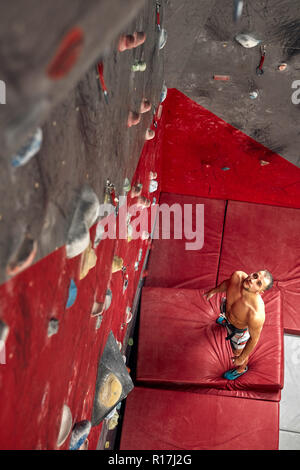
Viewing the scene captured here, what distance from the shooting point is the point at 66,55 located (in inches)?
12.7

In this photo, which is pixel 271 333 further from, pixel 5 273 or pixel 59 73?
pixel 59 73

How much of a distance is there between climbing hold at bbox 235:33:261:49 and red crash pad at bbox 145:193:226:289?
1662 millimetres

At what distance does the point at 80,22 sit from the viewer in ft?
1.06

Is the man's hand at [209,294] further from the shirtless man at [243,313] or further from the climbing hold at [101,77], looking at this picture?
the climbing hold at [101,77]

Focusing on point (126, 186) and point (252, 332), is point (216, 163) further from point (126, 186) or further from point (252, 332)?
point (126, 186)

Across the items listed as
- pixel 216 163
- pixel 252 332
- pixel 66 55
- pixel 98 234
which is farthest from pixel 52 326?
pixel 216 163

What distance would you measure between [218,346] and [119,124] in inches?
81.1

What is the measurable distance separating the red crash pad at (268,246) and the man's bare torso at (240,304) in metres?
0.63

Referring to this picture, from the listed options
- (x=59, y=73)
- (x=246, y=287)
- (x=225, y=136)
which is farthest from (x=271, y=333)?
(x=59, y=73)

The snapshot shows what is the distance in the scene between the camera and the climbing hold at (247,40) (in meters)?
2.47

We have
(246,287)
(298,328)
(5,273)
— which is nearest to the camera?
(5,273)

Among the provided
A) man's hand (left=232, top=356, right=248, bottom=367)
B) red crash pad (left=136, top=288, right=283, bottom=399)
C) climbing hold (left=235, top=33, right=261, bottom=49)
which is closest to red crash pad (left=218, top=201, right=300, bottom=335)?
red crash pad (left=136, top=288, right=283, bottom=399)

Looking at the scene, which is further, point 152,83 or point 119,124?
point 152,83

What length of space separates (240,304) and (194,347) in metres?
0.52
